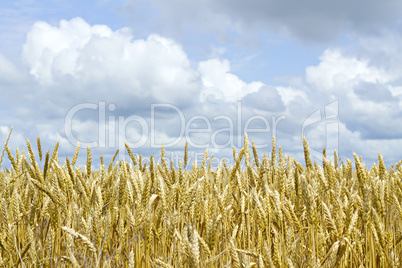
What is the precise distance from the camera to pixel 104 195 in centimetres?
240

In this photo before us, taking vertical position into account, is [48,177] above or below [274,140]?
below

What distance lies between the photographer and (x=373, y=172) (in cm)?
399

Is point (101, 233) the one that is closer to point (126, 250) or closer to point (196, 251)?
point (126, 250)

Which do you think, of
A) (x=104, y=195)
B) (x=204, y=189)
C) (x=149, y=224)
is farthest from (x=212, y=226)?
(x=204, y=189)

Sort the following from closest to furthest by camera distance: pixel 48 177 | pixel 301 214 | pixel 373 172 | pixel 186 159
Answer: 1. pixel 301 214
2. pixel 48 177
3. pixel 186 159
4. pixel 373 172

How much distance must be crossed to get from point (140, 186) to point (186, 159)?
1315 millimetres

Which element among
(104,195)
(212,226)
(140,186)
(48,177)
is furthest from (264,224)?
(48,177)

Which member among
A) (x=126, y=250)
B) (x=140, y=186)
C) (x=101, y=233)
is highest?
(x=140, y=186)

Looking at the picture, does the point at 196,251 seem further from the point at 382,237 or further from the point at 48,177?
the point at 48,177

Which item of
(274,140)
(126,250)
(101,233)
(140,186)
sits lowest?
(126,250)

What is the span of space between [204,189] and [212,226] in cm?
111

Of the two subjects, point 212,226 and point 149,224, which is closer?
point 212,226

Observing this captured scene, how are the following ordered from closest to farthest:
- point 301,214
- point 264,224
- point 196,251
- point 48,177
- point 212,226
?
point 196,251
point 212,226
point 264,224
point 301,214
point 48,177

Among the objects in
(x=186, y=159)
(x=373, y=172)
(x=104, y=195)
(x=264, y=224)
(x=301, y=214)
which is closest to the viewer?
(x=264, y=224)
